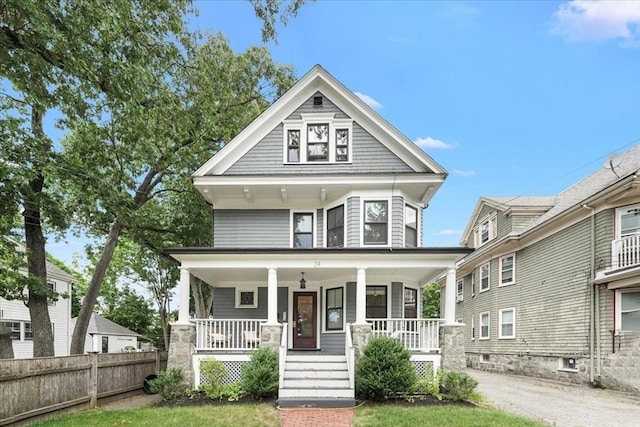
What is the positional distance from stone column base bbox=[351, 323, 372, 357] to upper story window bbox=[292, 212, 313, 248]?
3.88 meters

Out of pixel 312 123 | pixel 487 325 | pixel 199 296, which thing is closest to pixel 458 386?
pixel 312 123

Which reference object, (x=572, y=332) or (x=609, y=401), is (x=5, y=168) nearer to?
(x=609, y=401)

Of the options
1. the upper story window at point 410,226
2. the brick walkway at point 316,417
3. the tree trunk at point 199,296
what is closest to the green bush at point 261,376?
the brick walkway at point 316,417

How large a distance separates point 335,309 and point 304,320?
3.73 ft

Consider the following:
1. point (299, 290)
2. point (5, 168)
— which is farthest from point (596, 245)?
point (5, 168)

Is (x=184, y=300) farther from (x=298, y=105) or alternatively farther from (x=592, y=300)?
(x=592, y=300)

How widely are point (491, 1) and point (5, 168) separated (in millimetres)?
14278

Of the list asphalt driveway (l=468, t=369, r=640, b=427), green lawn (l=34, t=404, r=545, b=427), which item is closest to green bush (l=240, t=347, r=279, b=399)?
green lawn (l=34, t=404, r=545, b=427)

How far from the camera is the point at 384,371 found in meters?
10.2

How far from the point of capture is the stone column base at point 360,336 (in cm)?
1127

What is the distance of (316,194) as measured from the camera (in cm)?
1423

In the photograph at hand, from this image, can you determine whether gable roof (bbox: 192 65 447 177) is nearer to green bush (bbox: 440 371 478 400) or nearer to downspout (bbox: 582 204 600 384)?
downspout (bbox: 582 204 600 384)

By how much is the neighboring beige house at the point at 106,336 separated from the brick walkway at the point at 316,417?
23261 millimetres

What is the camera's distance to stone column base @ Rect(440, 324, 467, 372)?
37.2ft
